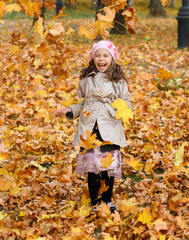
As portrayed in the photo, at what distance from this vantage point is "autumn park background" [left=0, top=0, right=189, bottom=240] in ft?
8.55

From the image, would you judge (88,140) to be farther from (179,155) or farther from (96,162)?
(179,155)

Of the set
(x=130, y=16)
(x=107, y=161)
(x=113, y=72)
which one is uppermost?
(x=130, y=16)

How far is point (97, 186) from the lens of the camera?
2900 mm

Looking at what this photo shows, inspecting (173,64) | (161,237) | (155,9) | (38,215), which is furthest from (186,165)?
(155,9)

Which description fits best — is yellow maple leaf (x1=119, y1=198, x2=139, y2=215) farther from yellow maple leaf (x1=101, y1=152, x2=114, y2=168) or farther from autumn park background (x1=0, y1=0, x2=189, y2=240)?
yellow maple leaf (x1=101, y1=152, x2=114, y2=168)

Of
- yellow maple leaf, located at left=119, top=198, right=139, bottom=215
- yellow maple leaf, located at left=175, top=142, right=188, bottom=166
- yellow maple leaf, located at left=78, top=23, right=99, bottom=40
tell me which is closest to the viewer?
yellow maple leaf, located at left=78, top=23, right=99, bottom=40

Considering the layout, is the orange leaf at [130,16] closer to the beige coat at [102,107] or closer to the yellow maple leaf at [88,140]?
the beige coat at [102,107]

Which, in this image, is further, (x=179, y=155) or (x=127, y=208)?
(x=179, y=155)

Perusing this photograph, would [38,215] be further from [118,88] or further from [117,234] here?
[118,88]

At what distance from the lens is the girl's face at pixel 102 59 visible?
9.01ft

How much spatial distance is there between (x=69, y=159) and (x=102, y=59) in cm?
157

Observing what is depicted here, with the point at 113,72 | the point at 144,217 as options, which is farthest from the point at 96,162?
the point at 113,72

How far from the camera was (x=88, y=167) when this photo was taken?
2.73 metres

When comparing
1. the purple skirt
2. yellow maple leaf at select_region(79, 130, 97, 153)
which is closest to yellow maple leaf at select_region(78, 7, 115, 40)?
yellow maple leaf at select_region(79, 130, 97, 153)
